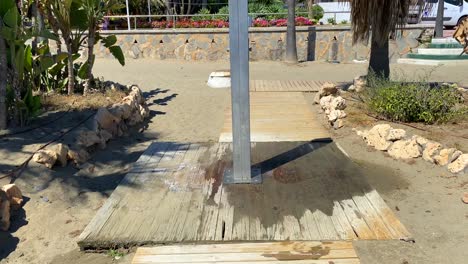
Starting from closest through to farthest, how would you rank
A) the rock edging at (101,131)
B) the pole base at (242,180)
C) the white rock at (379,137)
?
the pole base at (242,180) → the rock edging at (101,131) → the white rock at (379,137)

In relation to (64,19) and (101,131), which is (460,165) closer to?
(101,131)

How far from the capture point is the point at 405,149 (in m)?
5.29

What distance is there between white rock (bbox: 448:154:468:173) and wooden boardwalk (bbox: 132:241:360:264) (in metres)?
2.13

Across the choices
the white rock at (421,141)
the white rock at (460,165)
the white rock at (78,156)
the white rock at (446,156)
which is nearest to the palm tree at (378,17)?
the white rock at (421,141)

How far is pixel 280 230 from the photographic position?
3439mm

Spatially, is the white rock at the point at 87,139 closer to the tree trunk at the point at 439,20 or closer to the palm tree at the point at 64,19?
the palm tree at the point at 64,19

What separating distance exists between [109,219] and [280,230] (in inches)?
55.9

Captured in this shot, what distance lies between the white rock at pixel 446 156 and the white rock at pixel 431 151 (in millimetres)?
60

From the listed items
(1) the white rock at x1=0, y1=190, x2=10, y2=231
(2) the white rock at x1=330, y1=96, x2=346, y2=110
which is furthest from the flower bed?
(1) the white rock at x1=0, y1=190, x2=10, y2=231

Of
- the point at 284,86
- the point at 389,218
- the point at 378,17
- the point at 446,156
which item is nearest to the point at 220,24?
the point at 284,86

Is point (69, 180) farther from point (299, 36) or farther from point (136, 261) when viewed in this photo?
point (299, 36)

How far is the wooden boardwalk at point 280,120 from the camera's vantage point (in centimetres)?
606

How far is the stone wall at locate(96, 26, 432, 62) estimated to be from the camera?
15.8 m

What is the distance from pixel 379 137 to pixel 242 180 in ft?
7.38
